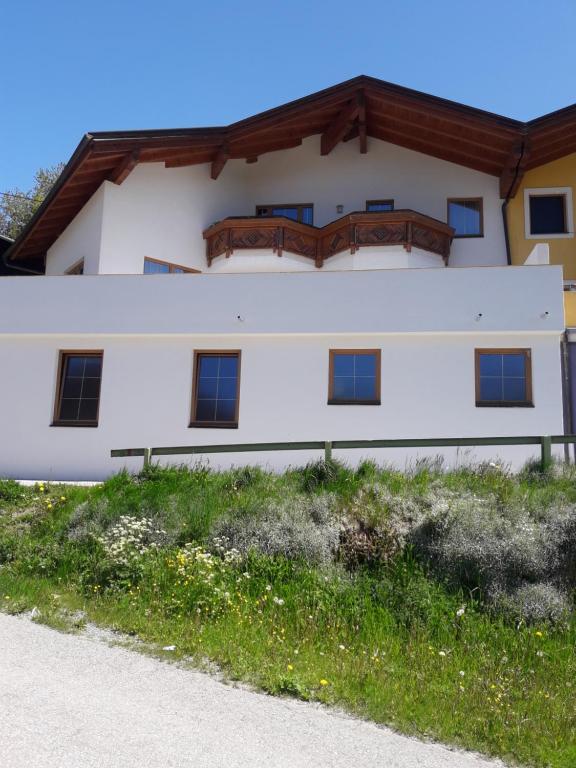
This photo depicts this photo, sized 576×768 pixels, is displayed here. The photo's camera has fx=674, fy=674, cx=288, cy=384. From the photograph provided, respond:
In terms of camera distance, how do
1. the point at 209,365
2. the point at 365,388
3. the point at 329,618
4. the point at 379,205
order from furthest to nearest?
the point at 379,205
the point at 209,365
the point at 365,388
the point at 329,618

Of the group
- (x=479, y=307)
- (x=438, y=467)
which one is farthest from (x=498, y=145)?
(x=438, y=467)

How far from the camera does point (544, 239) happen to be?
16812 millimetres

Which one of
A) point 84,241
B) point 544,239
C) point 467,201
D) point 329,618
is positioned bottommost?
point 329,618

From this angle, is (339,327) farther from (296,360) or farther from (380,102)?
(380,102)

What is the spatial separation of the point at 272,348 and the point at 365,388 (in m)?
1.85

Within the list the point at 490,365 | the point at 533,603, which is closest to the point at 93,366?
the point at 490,365

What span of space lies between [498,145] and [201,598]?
13723 mm

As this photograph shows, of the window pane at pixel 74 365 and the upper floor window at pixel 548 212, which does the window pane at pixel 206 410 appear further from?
the upper floor window at pixel 548 212

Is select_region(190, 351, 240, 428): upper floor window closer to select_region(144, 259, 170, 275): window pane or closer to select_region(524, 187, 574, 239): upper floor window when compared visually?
select_region(144, 259, 170, 275): window pane

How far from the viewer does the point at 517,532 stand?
7.84 metres

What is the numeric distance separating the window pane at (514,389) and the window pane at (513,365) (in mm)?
124

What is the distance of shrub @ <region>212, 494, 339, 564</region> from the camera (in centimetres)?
788

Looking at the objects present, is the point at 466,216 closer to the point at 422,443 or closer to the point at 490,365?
the point at 490,365

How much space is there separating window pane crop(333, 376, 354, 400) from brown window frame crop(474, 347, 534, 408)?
7.16ft
